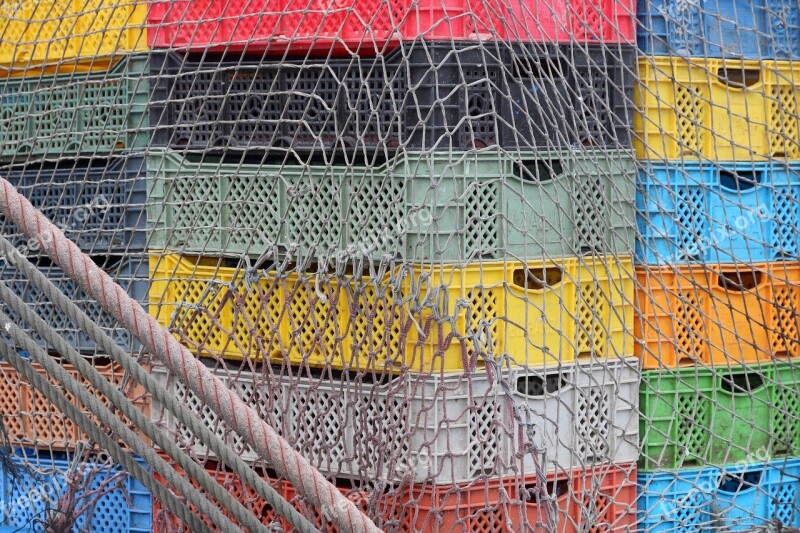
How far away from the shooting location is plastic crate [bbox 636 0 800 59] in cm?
432

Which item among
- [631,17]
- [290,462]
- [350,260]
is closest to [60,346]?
[290,462]

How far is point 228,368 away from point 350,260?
688mm

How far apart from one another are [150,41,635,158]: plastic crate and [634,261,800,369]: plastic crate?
22.0 inches

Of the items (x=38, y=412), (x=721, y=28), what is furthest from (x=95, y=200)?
(x=721, y=28)

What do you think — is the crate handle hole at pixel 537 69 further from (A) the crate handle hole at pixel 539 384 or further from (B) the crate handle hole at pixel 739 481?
(B) the crate handle hole at pixel 739 481

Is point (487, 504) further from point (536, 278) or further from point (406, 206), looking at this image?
point (406, 206)

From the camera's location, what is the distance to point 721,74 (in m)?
4.52

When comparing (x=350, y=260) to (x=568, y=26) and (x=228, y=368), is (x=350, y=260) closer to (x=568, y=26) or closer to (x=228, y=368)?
(x=228, y=368)

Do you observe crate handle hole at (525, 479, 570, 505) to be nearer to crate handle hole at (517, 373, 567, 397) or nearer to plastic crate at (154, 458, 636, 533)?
plastic crate at (154, 458, 636, 533)

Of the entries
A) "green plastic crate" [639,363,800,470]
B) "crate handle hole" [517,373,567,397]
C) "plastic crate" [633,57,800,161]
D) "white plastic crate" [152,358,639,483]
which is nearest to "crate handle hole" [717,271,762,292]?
"green plastic crate" [639,363,800,470]

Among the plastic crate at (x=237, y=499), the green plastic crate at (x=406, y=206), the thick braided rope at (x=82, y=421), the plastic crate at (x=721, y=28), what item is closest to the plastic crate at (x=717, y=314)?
the green plastic crate at (x=406, y=206)

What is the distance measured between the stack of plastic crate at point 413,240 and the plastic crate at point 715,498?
0.41 feet

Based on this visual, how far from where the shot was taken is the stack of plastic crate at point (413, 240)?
3.78m

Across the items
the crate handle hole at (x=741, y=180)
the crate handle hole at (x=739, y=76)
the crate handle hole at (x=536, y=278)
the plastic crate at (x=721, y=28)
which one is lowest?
the crate handle hole at (x=536, y=278)
